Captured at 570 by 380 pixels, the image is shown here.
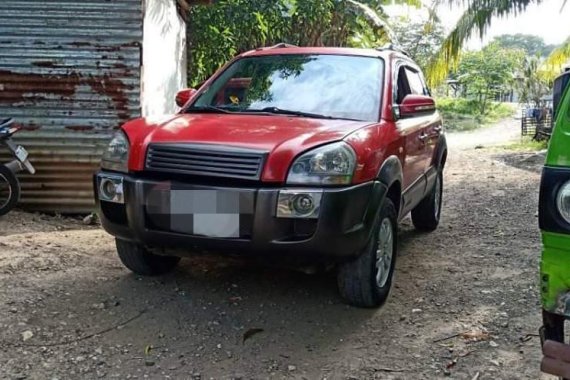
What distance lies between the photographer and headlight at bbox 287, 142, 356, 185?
333 centimetres

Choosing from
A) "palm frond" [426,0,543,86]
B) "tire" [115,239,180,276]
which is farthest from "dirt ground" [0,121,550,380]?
"palm frond" [426,0,543,86]

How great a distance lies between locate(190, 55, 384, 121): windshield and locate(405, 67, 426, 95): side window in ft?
2.27

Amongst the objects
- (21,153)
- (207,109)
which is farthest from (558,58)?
(21,153)

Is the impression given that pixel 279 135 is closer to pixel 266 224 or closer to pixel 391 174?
pixel 266 224

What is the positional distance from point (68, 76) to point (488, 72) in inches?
1219

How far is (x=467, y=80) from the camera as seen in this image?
116ft

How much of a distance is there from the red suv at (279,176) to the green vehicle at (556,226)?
126 centimetres

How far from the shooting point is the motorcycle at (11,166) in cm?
580

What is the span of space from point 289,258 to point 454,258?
2341 millimetres

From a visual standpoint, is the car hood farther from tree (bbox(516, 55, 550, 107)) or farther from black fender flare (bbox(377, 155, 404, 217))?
tree (bbox(516, 55, 550, 107))

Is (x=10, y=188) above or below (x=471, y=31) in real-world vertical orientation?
below

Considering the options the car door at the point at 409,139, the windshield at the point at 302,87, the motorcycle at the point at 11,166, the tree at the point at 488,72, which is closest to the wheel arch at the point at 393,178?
the car door at the point at 409,139

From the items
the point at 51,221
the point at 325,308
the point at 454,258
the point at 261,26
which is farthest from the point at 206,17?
the point at 325,308

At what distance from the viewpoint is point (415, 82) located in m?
5.53
